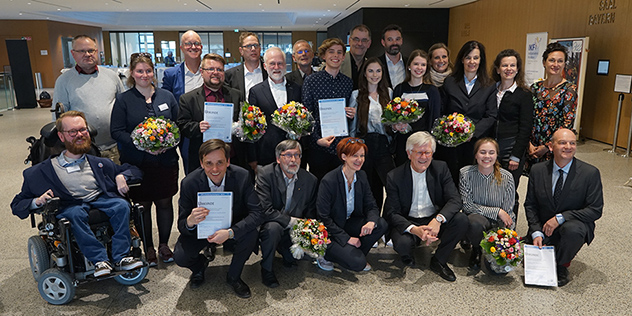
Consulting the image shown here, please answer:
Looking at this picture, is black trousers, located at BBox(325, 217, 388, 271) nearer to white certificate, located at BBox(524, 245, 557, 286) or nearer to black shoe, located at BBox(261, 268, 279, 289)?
black shoe, located at BBox(261, 268, 279, 289)

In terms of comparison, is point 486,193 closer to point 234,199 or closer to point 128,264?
point 234,199

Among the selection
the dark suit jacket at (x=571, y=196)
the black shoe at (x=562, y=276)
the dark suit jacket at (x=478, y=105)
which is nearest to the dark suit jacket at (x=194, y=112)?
the dark suit jacket at (x=478, y=105)

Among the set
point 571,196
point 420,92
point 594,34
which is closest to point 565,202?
point 571,196

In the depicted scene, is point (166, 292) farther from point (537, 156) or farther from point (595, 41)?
point (595, 41)

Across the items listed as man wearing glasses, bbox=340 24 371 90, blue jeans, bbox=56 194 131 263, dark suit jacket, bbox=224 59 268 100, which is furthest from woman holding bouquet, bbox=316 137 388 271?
blue jeans, bbox=56 194 131 263

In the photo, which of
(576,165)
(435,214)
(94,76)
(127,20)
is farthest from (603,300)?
(127,20)

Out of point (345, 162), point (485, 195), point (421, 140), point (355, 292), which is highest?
point (421, 140)

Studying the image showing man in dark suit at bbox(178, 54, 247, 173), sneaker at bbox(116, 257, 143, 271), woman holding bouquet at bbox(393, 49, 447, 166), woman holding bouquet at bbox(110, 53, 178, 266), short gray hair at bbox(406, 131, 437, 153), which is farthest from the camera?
woman holding bouquet at bbox(393, 49, 447, 166)

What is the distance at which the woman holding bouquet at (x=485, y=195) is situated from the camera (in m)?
3.43

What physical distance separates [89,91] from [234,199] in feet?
5.43

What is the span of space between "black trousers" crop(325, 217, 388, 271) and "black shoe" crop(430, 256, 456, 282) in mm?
475

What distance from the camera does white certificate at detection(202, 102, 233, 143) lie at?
11.3 ft

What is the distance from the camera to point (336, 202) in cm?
341

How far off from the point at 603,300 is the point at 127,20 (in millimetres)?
25589
